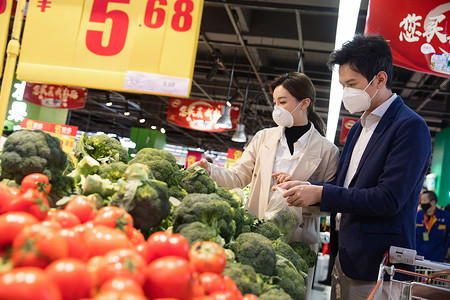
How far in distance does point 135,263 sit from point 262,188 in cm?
185

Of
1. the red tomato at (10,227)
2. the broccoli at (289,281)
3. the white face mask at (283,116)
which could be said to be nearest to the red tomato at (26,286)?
the red tomato at (10,227)

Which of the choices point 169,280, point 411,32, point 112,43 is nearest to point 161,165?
point 169,280

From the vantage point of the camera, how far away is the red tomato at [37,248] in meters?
0.95

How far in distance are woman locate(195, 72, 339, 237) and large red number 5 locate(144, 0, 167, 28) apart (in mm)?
1551

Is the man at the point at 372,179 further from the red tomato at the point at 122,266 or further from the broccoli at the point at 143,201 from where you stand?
the red tomato at the point at 122,266

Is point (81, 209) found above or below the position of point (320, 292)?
above

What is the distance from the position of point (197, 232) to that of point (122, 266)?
0.51 meters

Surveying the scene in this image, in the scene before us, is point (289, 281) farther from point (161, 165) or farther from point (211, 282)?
point (161, 165)

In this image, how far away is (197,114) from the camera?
12133mm

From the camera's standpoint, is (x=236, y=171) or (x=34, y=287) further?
(x=236, y=171)

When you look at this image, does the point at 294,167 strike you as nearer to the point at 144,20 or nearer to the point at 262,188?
the point at 262,188

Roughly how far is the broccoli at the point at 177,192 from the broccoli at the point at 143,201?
41cm

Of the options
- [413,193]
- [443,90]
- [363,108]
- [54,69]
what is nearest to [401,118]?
→ [363,108]

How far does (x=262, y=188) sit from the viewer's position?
282cm
